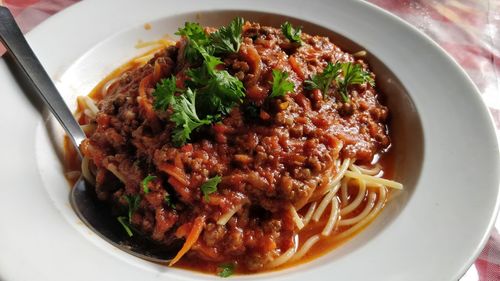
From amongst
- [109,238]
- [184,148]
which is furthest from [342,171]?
[109,238]

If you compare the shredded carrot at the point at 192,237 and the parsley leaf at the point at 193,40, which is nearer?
the shredded carrot at the point at 192,237

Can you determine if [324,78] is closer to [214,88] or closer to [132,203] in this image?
[214,88]

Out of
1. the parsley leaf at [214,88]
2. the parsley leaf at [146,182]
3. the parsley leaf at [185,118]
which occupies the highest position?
the parsley leaf at [214,88]

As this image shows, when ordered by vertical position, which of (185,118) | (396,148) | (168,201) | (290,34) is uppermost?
(290,34)

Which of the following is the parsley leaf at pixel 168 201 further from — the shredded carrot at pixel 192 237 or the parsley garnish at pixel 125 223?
the parsley garnish at pixel 125 223

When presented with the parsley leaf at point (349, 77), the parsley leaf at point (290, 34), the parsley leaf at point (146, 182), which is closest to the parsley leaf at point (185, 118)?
the parsley leaf at point (146, 182)

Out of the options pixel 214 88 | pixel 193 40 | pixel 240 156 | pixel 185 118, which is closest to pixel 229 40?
pixel 193 40

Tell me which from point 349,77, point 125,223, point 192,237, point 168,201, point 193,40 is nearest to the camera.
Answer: point 192,237
